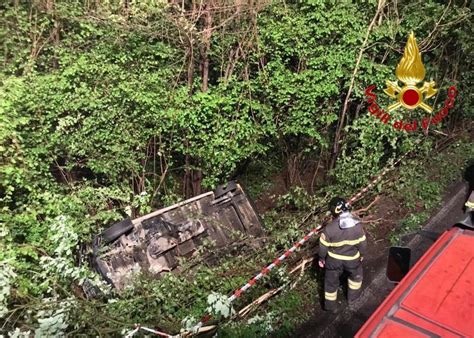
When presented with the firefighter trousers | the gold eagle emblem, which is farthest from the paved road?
the gold eagle emblem

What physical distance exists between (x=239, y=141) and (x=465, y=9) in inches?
189

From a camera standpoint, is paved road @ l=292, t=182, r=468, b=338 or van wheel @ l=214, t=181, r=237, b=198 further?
van wheel @ l=214, t=181, r=237, b=198

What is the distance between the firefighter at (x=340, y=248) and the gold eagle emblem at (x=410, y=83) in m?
3.47

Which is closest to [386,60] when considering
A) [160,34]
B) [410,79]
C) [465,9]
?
[410,79]

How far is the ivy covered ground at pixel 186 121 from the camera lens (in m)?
5.57

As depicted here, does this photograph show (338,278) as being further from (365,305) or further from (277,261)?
(277,261)

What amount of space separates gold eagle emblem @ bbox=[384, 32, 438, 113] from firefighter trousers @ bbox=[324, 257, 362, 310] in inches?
146

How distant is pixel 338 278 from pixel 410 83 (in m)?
4.54

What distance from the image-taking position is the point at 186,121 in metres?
6.75

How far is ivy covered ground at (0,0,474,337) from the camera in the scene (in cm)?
557

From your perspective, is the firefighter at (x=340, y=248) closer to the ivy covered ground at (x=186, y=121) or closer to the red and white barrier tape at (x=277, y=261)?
the ivy covered ground at (x=186, y=121)

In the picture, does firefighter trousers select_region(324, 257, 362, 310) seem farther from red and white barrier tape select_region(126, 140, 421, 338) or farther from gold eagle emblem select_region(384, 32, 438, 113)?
gold eagle emblem select_region(384, 32, 438, 113)

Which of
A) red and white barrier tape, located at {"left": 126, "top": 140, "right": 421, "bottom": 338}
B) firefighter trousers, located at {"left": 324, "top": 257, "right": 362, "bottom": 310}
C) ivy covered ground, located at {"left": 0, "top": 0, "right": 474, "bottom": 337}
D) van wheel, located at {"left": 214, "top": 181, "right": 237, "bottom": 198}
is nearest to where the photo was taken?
red and white barrier tape, located at {"left": 126, "top": 140, "right": 421, "bottom": 338}

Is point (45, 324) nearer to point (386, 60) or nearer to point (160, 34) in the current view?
point (160, 34)
